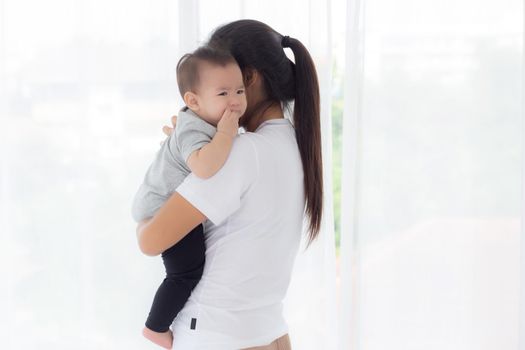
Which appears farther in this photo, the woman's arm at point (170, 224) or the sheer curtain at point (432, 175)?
the sheer curtain at point (432, 175)

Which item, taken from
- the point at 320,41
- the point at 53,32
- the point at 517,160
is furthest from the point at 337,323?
the point at 53,32

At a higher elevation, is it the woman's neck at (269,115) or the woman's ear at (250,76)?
the woman's ear at (250,76)

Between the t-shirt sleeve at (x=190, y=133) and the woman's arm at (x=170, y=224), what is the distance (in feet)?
0.36

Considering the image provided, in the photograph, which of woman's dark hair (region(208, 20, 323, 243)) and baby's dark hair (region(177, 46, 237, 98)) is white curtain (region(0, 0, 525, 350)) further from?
baby's dark hair (region(177, 46, 237, 98))

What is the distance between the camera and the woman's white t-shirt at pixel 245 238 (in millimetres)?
1266

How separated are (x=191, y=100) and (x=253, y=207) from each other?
279 mm

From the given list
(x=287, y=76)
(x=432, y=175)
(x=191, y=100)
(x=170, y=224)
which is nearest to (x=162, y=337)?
(x=170, y=224)

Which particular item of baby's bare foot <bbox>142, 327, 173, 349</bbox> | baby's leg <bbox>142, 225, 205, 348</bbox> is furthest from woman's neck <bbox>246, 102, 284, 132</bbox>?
baby's bare foot <bbox>142, 327, 173, 349</bbox>

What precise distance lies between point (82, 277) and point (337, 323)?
87cm

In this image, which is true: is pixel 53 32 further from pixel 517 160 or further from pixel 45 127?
pixel 517 160

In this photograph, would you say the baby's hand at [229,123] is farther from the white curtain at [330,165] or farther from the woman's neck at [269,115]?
the white curtain at [330,165]

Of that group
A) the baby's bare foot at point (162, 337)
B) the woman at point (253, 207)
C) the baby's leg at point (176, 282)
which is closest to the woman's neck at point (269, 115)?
the woman at point (253, 207)

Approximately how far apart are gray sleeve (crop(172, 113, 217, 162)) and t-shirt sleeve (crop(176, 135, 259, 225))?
0.30 ft

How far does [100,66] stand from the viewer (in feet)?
6.95
